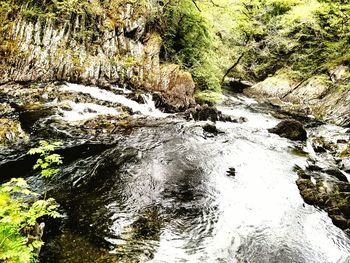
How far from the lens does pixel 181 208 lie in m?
5.99

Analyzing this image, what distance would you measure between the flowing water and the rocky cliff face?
5.35 meters

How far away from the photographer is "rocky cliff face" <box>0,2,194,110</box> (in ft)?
42.1

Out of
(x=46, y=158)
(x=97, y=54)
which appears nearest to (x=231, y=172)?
(x=46, y=158)

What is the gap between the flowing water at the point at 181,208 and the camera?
15.4 feet

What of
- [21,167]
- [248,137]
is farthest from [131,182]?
[248,137]

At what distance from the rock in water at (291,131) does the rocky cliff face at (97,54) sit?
474 centimetres

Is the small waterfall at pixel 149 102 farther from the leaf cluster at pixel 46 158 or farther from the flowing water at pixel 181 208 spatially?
the leaf cluster at pixel 46 158

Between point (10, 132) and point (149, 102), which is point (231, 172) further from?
point (149, 102)

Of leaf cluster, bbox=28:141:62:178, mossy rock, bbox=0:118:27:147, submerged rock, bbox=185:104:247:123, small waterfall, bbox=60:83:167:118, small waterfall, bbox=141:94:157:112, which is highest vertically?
leaf cluster, bbox=28:141:62:178

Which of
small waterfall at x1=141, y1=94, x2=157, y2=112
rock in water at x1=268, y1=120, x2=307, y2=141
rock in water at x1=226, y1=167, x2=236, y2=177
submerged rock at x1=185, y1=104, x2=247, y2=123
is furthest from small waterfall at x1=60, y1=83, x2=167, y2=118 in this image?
rock in water at x1=226, y1=167, x2=236, y2=177

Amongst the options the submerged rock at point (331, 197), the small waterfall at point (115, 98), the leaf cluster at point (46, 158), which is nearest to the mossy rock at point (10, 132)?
the leaf cluster at point (46, 158)

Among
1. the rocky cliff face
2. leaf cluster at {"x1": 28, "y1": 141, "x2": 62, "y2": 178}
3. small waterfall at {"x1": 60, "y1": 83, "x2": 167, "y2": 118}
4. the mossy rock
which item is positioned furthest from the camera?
the rocky cliff face

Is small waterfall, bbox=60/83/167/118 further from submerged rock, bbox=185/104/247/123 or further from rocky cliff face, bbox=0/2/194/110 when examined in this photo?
submerged rock, bbox=185/104/247/123

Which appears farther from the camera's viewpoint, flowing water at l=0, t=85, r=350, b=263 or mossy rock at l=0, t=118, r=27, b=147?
mossy rock at l=0, t=118, r=27, b=147
